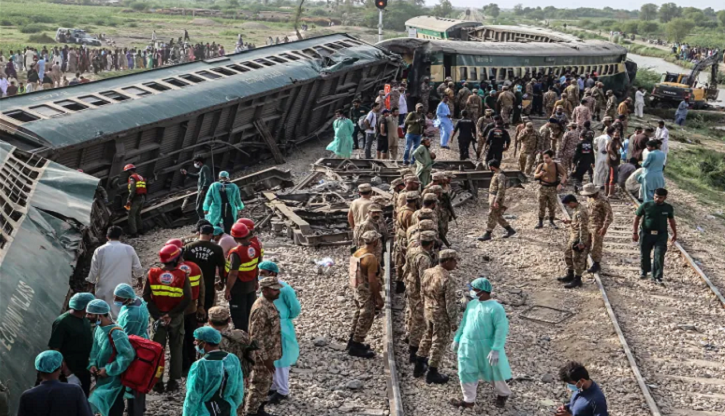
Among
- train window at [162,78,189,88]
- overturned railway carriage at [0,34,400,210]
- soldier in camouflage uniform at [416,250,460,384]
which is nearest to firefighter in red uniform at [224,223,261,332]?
soldier in camouflage uniform at [416,250,460,384]

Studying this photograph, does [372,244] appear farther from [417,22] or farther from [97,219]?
[417,22]

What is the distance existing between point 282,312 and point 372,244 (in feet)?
5.03

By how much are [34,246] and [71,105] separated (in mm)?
6634

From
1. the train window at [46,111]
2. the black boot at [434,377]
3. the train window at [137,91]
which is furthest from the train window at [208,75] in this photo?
the black boot at [434,377]

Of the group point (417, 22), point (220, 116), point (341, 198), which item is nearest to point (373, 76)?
point (220, 116)

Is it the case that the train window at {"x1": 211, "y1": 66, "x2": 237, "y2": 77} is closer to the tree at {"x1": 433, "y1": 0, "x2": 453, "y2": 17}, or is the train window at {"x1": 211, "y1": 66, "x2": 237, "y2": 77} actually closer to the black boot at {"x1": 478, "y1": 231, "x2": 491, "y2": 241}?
the black boot at {"x1": 478, "y1": 231, "x2": 491, "y2": 241}

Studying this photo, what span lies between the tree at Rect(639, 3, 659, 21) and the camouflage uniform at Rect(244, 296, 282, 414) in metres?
177

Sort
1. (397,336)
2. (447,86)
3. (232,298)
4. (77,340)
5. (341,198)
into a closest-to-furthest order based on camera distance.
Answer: (77,340) < (232,298) < (397,336) < (341,198) < (447,86)

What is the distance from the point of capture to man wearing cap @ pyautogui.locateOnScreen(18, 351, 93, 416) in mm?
5633

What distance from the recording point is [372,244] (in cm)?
880

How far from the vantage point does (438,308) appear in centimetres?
829

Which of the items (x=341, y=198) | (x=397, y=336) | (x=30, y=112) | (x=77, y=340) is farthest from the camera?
(x=341, y=198)

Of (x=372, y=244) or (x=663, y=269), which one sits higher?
(x=372, y=244)

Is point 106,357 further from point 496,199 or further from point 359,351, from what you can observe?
point 496,199
